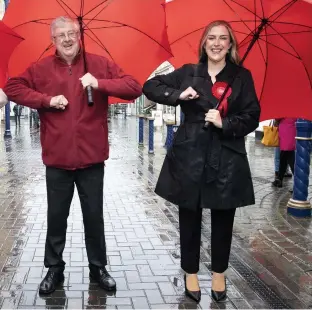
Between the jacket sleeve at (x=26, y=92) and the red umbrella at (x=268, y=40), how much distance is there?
1264mm

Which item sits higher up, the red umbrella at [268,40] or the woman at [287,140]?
the red umbrella at [268,40]

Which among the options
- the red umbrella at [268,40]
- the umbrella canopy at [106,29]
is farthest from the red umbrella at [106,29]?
the red umbrella at [268,40]

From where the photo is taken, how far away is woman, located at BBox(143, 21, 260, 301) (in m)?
3.51

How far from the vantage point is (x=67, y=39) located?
351 centimetres

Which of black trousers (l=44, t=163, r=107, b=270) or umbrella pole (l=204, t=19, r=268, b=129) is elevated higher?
umbrella pole (l=204, t=19, r=268, b=129)

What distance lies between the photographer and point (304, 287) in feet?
13.8

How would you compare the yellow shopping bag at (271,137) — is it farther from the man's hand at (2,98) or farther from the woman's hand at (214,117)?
the man's hand at (2,98)

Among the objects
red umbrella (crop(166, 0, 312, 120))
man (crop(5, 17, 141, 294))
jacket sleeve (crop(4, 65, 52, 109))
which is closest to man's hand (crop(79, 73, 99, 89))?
man (crop(5, 17, 141, 294))

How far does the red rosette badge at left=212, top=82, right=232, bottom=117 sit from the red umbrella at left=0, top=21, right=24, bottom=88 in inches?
61.9

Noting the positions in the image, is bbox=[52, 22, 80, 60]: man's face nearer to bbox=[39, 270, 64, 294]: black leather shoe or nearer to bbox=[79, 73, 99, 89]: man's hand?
bbox=[79, 73, 99, 89]: man's hand

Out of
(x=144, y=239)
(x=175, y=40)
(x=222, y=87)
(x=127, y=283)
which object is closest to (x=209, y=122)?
(x=222, y=87)

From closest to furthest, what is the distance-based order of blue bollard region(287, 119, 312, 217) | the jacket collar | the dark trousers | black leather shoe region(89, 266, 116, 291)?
the jacket collar
black leather shoe region(89, 266, 116, 291)
blue bollard region(287, 119, 312, 217)
the dark trousers

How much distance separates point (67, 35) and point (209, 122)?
4.01ft

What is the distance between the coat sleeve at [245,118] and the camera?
11.3 feet
